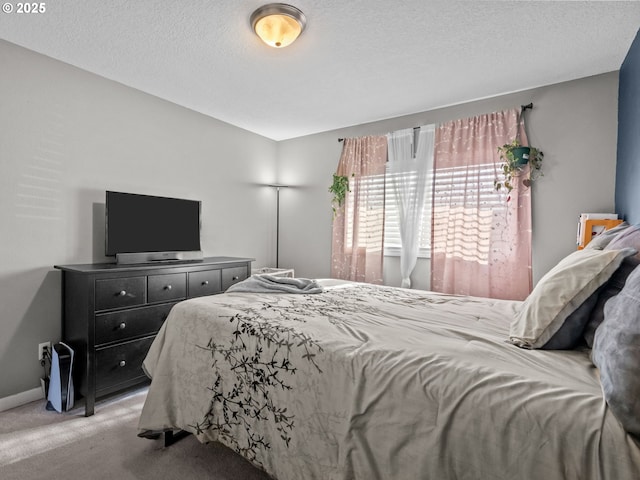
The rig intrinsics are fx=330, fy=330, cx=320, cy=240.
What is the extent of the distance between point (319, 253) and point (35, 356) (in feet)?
9.41

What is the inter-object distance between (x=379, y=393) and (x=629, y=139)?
256 cm

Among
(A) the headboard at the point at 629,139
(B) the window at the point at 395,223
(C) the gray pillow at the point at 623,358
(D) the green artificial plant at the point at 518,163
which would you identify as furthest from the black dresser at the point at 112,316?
(A) the headboard at the point at 629,139

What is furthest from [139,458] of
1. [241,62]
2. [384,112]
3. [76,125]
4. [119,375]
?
[384,112]

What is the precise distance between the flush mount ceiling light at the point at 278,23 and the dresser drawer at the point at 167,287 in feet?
6.36

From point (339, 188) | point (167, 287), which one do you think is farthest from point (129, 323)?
point (339, 188)

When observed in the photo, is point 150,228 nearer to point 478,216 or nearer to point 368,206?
point 368,206

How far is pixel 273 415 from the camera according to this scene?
1.38 m

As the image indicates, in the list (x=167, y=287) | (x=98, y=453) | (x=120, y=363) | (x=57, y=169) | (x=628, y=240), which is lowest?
(x=98, y=453)

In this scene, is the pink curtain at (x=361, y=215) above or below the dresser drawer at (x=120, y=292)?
above

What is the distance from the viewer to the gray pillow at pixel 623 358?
761mm

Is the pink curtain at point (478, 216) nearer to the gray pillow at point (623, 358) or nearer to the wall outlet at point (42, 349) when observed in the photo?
the gray pillow at point (623, 358)

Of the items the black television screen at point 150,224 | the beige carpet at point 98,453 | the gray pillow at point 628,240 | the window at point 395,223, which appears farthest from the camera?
the window at point 395,223

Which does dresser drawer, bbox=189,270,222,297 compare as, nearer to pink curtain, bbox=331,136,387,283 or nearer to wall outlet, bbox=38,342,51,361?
wall outlet, bbox=38,342,51,361

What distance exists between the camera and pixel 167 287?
8.98ft
